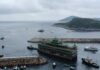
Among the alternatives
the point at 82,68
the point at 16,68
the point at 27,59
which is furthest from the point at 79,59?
the point at 16,68

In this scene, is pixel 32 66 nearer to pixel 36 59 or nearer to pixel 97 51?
pixel 36 59

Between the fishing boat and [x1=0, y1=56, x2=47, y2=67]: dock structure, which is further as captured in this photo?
the fishing boat

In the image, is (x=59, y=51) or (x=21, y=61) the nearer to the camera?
(x=21, y=61)

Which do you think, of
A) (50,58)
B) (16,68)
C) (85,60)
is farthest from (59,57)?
(16,68)

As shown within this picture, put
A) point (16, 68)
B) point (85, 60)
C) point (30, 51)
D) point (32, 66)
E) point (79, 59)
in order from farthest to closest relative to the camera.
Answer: point (30, 51) → point (79, 59) → point (85, 60) → point (32, 66) → point (16, 68)

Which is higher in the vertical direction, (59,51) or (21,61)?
(59,51)

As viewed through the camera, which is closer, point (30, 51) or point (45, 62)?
point (45, 62)

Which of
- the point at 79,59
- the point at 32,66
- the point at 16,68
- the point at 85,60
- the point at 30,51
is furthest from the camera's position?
the point at 30,51

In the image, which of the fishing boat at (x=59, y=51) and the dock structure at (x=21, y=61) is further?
the fishing boat at (x=59, y=51)
